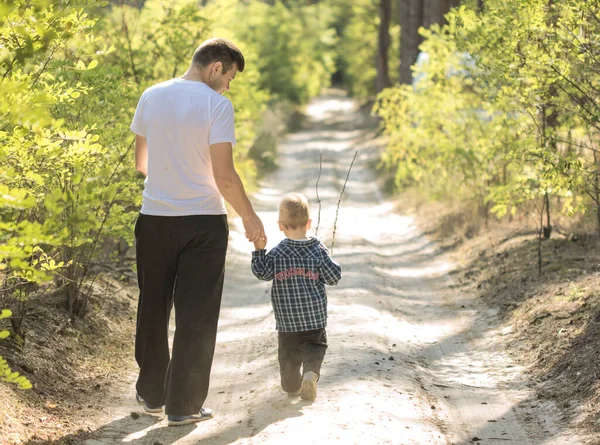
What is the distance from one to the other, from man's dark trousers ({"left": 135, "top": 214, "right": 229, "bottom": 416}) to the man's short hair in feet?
2.88

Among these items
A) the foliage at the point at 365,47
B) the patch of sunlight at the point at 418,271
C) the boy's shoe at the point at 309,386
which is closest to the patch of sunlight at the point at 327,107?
the foliage at the point at 365,47

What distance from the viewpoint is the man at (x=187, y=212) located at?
16.1 ft

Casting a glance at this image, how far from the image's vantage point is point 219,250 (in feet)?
16.7

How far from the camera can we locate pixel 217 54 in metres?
4.99

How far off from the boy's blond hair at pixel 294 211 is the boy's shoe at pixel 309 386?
3.02ft

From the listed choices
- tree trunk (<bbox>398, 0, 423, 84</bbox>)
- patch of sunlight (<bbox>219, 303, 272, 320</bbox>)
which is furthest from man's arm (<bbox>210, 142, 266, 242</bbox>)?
tree trunk (<bbox>398, 0, 423, 84</bbox>)

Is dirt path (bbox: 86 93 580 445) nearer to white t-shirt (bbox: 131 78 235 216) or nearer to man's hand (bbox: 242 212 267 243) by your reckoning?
man's hand (bbox: 242 212 267 243)

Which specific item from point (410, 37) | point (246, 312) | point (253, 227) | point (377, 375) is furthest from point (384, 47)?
point (253, 227)

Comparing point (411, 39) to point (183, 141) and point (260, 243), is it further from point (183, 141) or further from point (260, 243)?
point (183, 141)

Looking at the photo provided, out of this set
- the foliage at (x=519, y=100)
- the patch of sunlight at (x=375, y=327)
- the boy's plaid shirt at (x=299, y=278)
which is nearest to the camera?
the boy's plaid shirt at (x=299, y=278)

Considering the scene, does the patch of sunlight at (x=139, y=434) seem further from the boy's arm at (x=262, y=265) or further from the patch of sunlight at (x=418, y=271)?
the patch of sunlight at (x=418, y=271)

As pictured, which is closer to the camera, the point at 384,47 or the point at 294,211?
the point at 294,211

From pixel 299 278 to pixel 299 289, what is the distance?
7cm

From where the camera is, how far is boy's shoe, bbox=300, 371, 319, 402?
542cm
